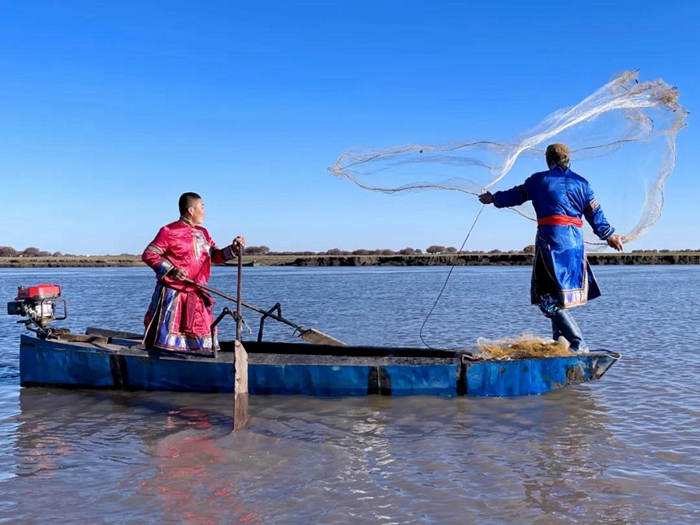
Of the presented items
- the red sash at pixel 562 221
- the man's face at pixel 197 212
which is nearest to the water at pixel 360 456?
the red sash at pixel 562 221

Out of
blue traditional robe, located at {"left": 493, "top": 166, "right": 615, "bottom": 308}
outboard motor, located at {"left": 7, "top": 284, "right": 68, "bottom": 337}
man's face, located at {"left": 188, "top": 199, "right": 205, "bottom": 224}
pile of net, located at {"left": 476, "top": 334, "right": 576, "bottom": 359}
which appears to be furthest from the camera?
outboard motor, located at {"left": 7, "top": 284, "right": 68, "bottom": 337}

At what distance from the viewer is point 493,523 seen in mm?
3857

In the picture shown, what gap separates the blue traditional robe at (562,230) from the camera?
6.66 metres

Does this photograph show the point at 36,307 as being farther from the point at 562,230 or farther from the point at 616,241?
the point at 616,241

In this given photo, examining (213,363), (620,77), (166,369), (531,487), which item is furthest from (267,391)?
(620,77)

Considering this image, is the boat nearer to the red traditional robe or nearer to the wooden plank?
the wooden plank

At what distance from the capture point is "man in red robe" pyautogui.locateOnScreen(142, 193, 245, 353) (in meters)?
6.77

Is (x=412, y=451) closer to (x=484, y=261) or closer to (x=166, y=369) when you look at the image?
(x=166, y=369)

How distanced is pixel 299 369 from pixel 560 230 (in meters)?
3.02

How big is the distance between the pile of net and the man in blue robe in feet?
0.81

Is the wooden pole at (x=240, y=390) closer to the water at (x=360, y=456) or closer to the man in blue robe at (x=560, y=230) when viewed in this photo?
the water at (x=360, y=456)

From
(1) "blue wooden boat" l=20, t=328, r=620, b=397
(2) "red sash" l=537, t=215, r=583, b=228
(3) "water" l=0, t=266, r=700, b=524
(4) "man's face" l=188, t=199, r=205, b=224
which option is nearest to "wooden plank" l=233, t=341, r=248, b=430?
(3) "water" l=0, t=266, r=700, b=524

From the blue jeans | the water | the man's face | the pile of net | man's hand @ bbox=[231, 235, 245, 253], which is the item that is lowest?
the water

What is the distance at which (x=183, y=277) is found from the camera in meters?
6.71
